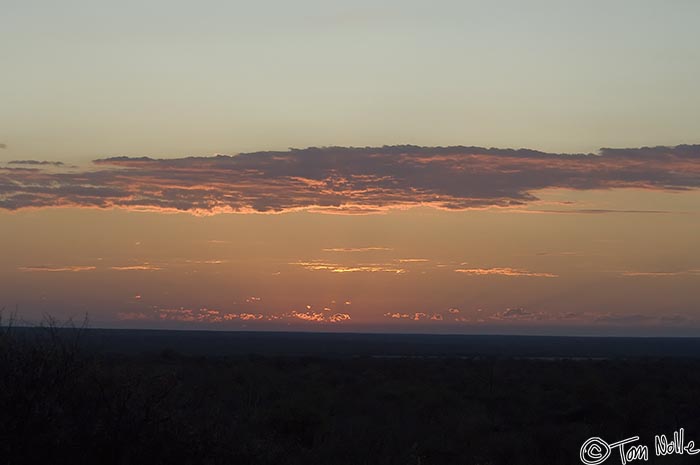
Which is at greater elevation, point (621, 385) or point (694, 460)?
point (694, 460)

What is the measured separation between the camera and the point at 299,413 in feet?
86.0

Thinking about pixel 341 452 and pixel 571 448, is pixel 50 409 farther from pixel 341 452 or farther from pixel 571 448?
pixel 571 448

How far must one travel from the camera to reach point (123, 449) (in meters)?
13.6

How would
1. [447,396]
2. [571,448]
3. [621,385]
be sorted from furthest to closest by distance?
[621,385], [447,396], [571,448]

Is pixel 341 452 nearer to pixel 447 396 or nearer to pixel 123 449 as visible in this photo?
pixel 123 449

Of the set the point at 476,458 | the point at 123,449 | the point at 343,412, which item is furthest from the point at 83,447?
the point at 343,412

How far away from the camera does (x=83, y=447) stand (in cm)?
1346

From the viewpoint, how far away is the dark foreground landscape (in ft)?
44.6

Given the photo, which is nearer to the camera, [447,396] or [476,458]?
[476,458]

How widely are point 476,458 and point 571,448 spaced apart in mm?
2895

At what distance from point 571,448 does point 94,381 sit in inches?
533

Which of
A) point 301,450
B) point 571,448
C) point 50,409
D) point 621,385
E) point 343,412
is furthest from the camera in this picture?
point 621,385

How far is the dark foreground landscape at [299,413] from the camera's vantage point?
13602 mm

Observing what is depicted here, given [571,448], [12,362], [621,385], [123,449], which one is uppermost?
[12,362]
